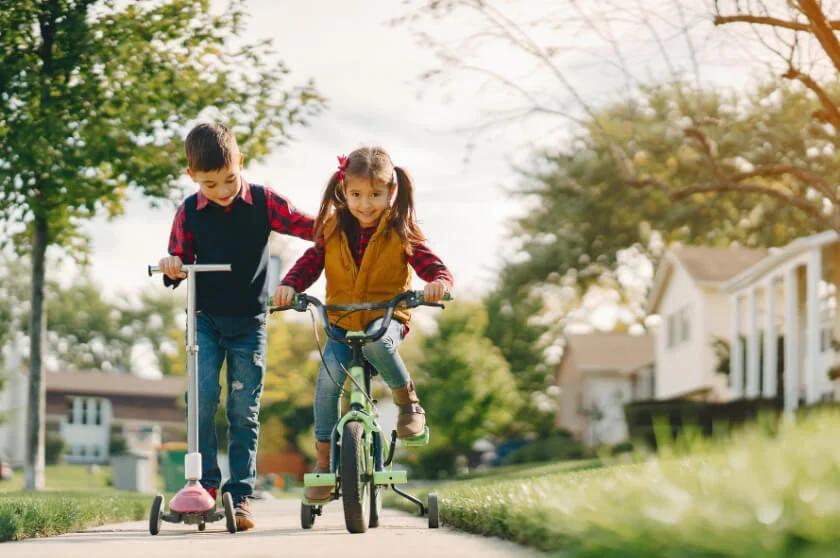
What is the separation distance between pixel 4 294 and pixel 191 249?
208 ft

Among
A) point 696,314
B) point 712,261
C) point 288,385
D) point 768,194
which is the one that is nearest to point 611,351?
point 712,261

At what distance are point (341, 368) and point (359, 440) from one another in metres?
0.48

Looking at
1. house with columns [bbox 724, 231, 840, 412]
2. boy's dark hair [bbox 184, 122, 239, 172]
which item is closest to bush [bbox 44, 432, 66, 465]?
house with columns [bbox 724, 231, 840, 412]

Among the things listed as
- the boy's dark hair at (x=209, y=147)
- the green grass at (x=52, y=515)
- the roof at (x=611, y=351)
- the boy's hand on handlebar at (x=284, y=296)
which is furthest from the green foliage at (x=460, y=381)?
the boy's hand on handlebar at (x=284, y=296)

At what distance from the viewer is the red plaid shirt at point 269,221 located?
21.4ft

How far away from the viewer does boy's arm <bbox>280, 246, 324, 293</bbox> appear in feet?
20.1

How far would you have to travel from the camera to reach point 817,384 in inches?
875

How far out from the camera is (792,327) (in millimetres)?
24500

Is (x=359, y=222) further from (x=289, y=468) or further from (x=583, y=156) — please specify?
(x=289, y=468)

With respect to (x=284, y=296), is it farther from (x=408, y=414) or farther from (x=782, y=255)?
(x=782, y=255)

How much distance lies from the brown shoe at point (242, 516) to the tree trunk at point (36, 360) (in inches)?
366

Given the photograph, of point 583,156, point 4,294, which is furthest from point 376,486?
point 4,294

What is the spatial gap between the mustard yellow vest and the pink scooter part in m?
1.05

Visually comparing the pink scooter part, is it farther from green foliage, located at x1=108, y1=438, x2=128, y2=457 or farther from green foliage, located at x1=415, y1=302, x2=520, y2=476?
green foliage, located at x1=108, y1=438, x2=128, y2=457
